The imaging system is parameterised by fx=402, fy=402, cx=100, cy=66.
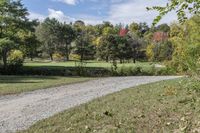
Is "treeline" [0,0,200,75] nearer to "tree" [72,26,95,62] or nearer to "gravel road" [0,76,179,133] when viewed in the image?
"tree" [72,26,95,62]

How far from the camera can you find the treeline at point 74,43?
374 inches

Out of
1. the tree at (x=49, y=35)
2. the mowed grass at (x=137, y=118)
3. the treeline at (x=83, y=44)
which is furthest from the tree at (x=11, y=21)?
the tree at (x=49, y=35)

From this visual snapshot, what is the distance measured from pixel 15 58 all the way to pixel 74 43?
6355 cm

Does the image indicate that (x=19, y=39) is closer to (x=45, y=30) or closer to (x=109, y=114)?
(x=109, y=114)

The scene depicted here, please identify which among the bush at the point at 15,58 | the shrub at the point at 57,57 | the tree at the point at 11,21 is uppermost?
the tree at the point at 11,21

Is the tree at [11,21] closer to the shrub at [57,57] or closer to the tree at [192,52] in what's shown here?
the tree at [192,52]

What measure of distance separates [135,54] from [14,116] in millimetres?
83982

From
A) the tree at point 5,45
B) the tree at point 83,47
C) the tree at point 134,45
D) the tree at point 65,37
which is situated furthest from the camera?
the tree at point 65,37

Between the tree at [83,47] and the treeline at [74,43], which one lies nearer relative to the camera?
the treeline at [74,43]

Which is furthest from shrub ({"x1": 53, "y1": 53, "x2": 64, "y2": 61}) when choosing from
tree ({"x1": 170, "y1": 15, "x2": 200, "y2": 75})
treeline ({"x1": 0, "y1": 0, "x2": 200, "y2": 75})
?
tree ({"x1": 170, "y1": 15, "x2": 200, "y2": 75})

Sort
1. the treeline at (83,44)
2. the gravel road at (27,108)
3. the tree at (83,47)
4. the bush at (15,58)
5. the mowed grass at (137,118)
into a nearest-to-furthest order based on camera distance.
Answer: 1. the mowed grass at (137,118)
2. the gravel road at (27,108)
3. the bush at (15,58)
4. the treeline at (83,44)
5. the tree at (83,47)

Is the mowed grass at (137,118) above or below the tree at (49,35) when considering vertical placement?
below

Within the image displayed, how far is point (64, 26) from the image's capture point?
113125mm

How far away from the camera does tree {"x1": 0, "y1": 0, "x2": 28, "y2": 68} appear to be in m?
47.0
